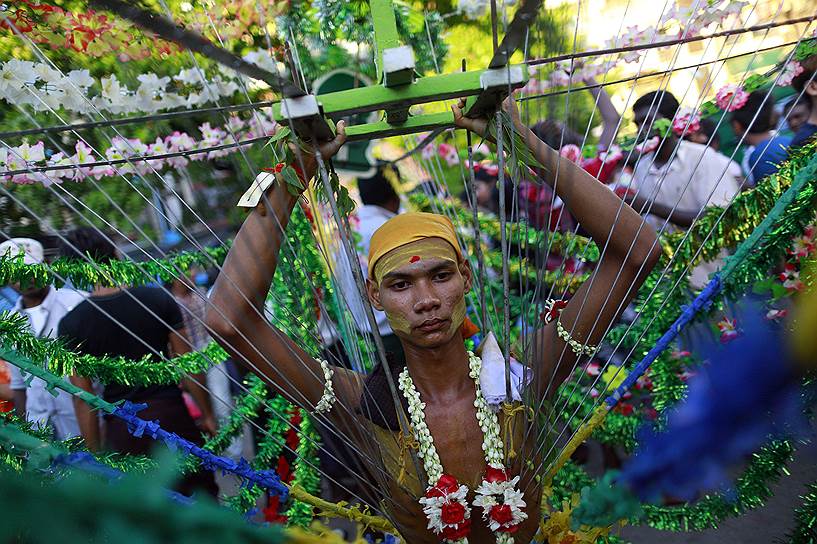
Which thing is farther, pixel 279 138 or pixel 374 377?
pixel 374 377

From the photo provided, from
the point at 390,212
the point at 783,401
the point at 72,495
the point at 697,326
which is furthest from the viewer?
the point at 390,212

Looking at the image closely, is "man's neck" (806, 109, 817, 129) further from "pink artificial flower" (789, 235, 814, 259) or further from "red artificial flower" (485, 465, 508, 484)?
"red artificial flower" (485, 465, 508, 484)

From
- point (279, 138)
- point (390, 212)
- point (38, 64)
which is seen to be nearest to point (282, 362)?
point (279, 138)

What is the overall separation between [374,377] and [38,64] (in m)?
1.09

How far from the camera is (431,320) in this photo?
5.11 feet

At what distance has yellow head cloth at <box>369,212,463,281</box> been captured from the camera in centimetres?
163

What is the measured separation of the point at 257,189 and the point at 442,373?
0.59m

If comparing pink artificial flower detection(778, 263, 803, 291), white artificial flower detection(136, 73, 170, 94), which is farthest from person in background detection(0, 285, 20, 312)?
pink artificial flower detection(778, 263, 803, 291)

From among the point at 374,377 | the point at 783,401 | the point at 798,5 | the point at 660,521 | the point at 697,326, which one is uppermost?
the point at 798,5

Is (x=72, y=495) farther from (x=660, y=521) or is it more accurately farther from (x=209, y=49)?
(x=660, y=521)

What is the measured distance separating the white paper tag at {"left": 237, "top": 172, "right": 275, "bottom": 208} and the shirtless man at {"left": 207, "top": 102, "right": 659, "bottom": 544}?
0.06 meters

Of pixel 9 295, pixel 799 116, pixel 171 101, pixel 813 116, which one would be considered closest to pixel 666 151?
pixel 799 116

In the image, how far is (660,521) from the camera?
6.49ft

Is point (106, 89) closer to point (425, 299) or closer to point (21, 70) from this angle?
point (21, 70)
